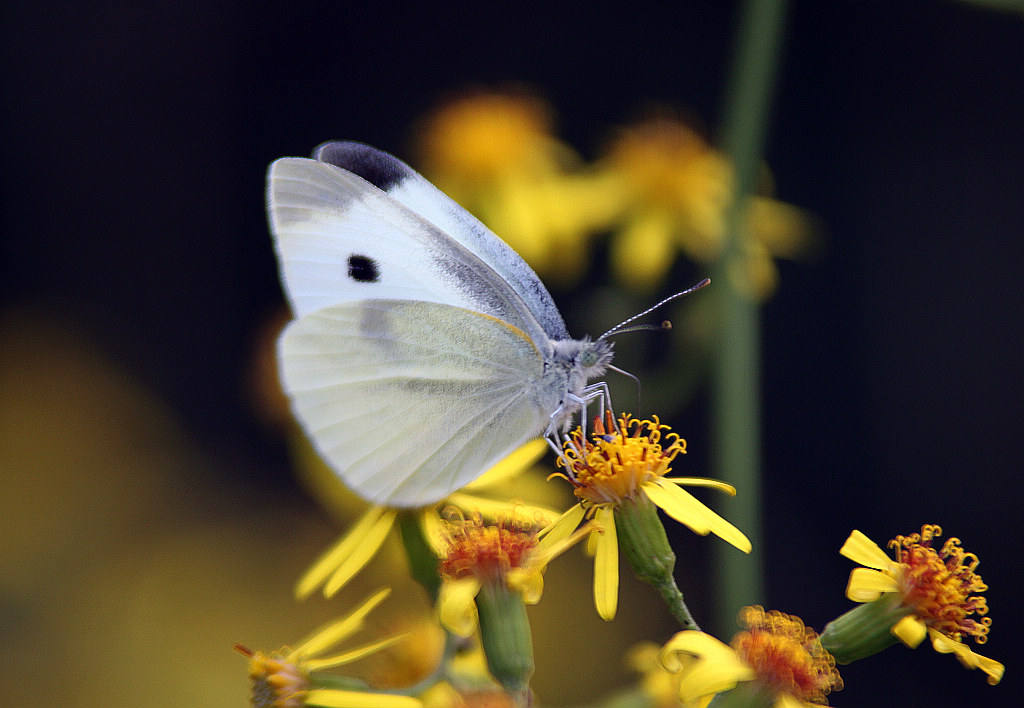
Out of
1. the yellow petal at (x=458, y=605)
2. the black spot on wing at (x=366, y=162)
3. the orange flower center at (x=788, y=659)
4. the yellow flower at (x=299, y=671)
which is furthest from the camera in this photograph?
the black spot on wing at (x=366, y=162)

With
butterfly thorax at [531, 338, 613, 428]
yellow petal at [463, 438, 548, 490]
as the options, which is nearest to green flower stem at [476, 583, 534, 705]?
yellow petal at [463, 438, 548, 490]

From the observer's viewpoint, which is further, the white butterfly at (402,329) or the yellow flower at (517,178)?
the yellow flower at (517,178)

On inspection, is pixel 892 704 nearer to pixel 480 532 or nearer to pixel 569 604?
pixel 569 604

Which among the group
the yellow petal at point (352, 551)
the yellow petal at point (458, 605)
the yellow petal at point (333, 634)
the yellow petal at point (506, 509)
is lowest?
the yellow petal at point (333, 634)

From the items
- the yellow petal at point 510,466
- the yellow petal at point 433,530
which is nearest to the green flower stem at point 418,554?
the yellow petal at point 433,530

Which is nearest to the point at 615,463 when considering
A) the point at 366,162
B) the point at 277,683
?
the point at 277,683

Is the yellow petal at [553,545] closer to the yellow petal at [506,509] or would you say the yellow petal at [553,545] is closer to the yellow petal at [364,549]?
the yellow petal at [506,509]

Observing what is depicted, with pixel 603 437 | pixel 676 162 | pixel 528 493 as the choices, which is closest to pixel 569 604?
pixel 528 493
